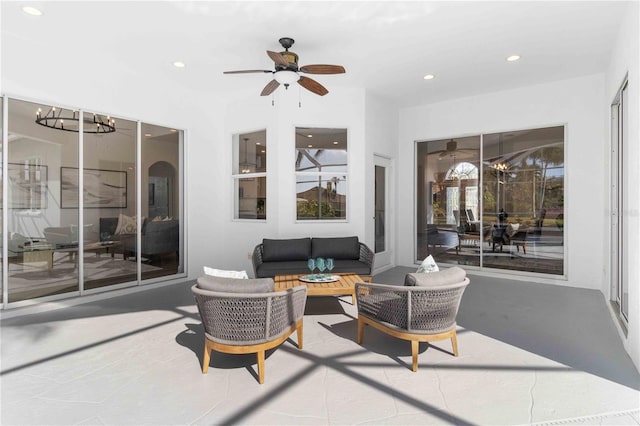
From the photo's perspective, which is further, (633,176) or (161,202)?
(161,202)

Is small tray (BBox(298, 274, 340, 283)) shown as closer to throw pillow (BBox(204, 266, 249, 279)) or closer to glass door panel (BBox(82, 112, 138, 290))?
throw pillow (BBox(204, 266, 249, 279))

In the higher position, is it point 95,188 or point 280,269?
point 95,188

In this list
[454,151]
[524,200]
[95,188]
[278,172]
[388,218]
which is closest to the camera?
[95,188]

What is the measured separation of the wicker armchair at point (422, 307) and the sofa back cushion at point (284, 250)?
2.34m

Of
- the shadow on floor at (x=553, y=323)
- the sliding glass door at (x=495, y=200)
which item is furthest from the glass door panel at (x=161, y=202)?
the sliding glass door at (x=495, y=200)

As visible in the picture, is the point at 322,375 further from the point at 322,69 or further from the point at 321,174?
the point at 321,174

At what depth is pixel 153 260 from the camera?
18.6 feet

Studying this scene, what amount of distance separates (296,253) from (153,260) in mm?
2374

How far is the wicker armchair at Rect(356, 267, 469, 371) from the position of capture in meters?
2.73

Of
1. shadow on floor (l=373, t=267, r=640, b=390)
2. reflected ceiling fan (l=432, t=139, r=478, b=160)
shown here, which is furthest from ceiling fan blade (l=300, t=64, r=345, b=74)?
reflected ceiling fan (l=432, t=139, r=478, b=160)

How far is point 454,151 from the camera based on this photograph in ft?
21.6

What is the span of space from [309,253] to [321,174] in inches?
55.4

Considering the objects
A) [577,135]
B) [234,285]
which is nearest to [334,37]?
[234,285]

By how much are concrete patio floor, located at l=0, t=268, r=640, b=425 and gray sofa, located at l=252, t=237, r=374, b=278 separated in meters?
1.06
